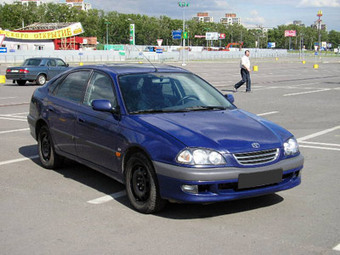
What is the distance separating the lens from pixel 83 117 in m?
6.16

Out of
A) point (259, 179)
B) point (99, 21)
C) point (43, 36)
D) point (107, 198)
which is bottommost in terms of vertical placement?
point (107, 198)

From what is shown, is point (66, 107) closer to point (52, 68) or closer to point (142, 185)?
point (142, 185)

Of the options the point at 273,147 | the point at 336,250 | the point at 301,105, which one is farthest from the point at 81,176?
the point at 301,105

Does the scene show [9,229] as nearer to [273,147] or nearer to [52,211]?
[52,211]

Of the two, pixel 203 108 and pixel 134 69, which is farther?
pixel 134 69

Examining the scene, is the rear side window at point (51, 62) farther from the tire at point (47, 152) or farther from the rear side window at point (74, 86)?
the rear side window at point (74, 86)

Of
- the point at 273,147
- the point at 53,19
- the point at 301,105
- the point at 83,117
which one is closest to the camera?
the point at 273,147

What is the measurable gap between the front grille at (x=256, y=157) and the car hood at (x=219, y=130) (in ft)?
0.16

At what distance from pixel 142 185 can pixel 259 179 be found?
120 centimetres

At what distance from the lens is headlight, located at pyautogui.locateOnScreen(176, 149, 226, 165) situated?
471 cm

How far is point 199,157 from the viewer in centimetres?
472

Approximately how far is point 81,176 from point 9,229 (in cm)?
218

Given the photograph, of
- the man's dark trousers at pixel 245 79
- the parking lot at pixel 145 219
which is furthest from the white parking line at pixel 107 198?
the man's dark trousers at pixel 245 79

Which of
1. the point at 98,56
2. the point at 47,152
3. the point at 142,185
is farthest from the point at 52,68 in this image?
the point at 98,56
